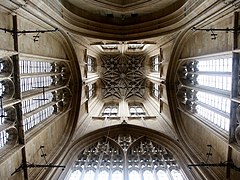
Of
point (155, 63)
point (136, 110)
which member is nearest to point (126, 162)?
point (136, 110)

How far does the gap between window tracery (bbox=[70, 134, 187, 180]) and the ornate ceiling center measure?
9.87 metres

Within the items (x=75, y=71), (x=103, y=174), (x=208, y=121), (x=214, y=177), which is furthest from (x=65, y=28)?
(x=214, y=177)

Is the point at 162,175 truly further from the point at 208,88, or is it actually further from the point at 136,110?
the point at 136,110

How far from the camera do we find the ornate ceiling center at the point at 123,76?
28.6m

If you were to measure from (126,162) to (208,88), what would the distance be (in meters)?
6.21

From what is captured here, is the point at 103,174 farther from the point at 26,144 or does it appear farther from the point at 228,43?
the point at 228,43

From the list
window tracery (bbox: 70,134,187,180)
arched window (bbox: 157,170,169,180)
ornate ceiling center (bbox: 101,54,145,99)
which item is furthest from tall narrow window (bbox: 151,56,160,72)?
arched window (bbox: 157,170,169,180)

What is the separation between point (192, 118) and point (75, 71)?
29.5ft

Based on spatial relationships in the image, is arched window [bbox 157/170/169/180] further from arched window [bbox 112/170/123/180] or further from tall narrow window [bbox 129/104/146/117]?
tall narrow window [bbox 129/104/146/117]

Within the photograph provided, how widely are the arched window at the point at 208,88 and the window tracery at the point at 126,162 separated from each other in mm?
3316

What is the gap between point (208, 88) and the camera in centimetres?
1573

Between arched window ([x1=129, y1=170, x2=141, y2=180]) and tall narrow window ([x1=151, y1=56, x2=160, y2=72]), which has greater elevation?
tall narrow window ([x1=151, y1=56, x2=160, y2=72])

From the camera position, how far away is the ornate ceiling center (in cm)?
2861

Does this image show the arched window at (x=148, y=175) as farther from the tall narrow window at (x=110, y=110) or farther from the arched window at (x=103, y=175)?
the tall narrow window at (x=110, y=110)
